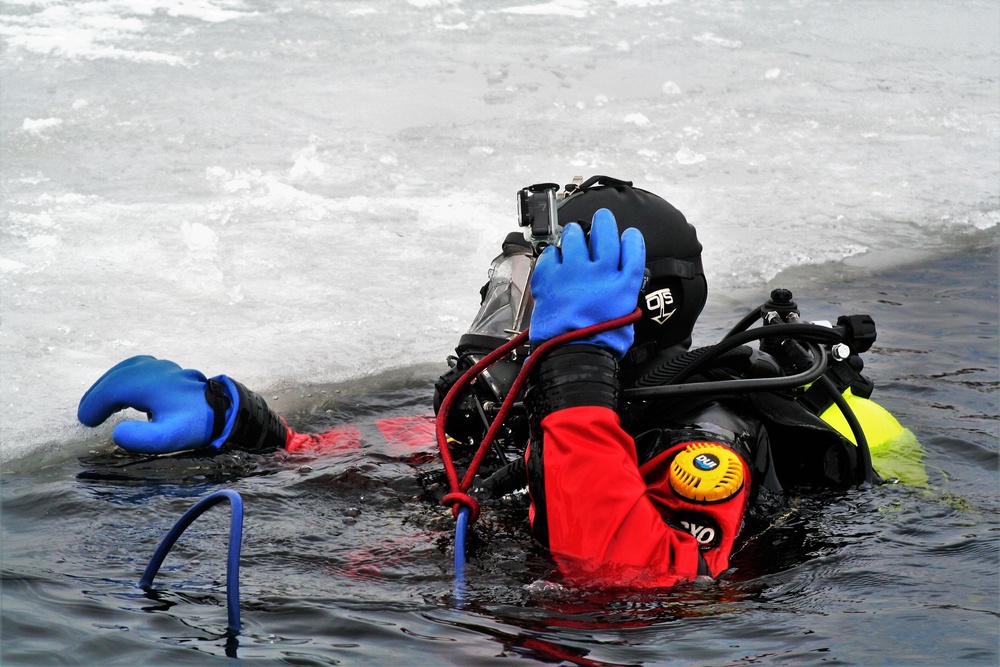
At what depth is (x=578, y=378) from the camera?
8.09ft

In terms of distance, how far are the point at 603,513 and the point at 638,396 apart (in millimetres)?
343

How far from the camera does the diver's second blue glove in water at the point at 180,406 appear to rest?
3.32 metres

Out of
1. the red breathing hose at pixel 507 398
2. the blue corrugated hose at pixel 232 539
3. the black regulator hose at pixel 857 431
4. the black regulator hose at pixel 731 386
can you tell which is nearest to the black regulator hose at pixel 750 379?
the black regulator hose at pixel 731 386

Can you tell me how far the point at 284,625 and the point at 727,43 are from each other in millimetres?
7970

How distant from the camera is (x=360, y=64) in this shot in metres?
8.24

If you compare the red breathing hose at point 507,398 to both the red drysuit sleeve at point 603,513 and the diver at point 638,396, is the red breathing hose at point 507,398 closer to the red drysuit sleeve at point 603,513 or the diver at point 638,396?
the diver at point 638,396

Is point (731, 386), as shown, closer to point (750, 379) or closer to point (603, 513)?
point (750, 379)

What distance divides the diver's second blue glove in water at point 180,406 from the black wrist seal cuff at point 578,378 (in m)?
1.32

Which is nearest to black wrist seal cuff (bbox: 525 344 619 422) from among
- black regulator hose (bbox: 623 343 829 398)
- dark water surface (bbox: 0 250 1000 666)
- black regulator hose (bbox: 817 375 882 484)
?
black regulator hose (bbox: 623 343 829 398)

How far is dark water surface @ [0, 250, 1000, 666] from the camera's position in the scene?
216 cm

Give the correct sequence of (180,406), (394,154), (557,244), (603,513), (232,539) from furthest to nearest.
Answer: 1. (394,154)
2. (180,406)
3. (557,244)
4. (603,513)
5. (232,539)

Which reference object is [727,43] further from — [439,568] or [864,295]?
[439,568]

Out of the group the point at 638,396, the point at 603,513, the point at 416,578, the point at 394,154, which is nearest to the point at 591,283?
the point at 638,396

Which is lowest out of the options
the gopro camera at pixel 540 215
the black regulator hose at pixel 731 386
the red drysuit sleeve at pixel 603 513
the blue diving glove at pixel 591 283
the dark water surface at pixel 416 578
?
the dark water surface at pixel 416 578
